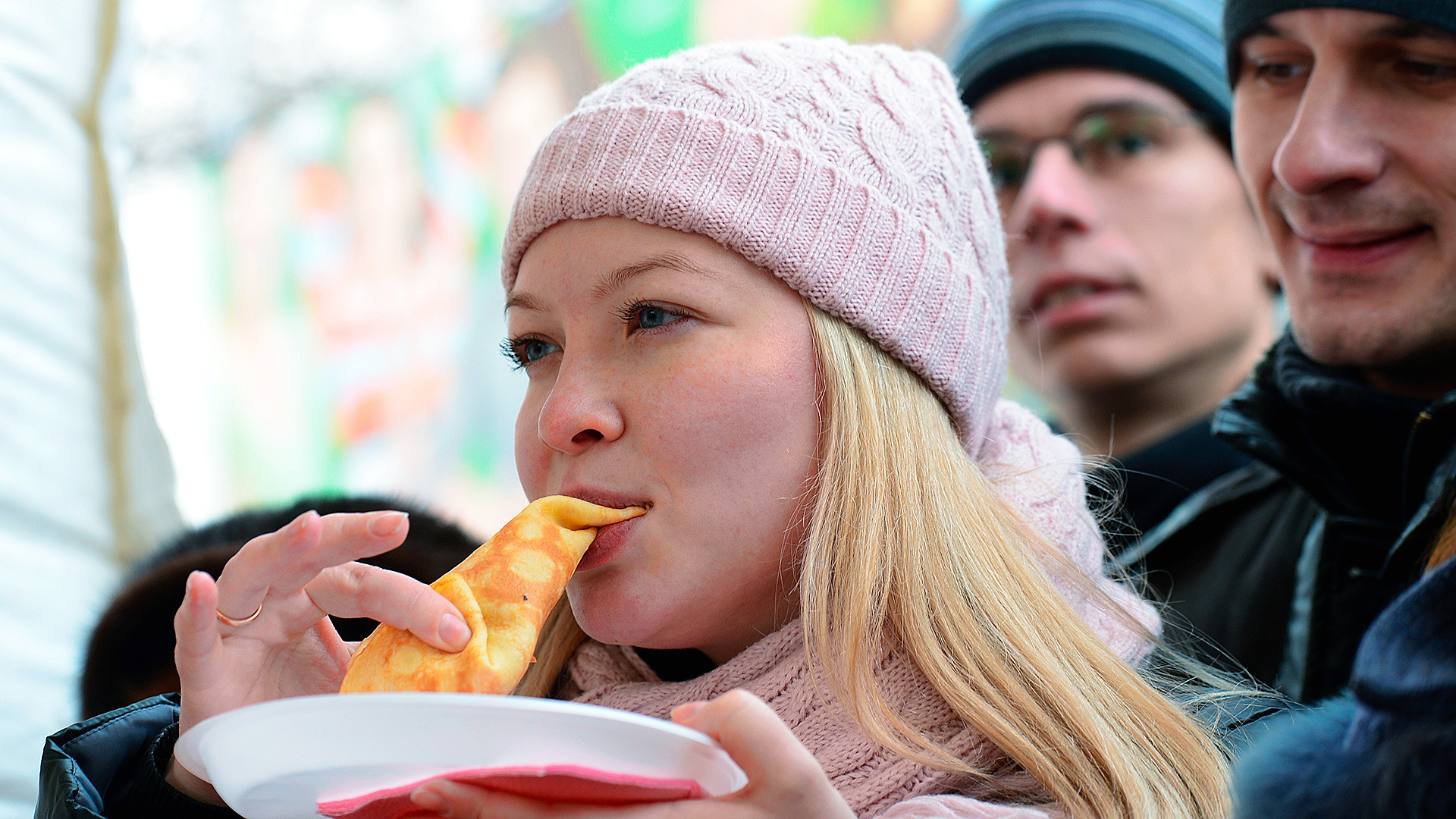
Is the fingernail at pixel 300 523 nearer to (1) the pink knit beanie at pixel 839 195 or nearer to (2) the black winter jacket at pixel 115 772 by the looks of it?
(2) the black winter jacket at pixel 115 772

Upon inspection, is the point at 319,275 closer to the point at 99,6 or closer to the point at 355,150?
the point at 355,150

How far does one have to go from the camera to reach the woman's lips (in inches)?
59.9

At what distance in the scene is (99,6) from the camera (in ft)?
8.68

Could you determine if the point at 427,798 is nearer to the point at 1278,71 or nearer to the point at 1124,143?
the point at 1278,71

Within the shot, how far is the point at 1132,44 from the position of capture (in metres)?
3.12

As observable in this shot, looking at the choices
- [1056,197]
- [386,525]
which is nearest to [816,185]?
[386,525]

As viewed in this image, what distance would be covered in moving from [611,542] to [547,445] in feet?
0.65

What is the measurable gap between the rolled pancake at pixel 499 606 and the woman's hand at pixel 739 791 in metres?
0.12

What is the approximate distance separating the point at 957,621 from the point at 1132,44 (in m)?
2.17

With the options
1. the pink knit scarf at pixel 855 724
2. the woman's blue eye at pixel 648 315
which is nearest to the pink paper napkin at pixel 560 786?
the pink knit scarf at pixel 855 724

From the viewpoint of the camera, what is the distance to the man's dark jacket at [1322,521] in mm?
1915

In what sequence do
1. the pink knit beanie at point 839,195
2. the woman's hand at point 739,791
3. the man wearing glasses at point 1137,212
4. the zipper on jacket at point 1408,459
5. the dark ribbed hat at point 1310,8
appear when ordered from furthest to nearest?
1. the man wearing glasses at point 1137,212
2. the zipper on jacket at point 1408,459
3. the dark ribbed hat at point 1310,8
4. the pink knit beanie at point 839,195
5. the woman's hand at point 739,791

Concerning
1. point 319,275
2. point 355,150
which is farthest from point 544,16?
point 319,275

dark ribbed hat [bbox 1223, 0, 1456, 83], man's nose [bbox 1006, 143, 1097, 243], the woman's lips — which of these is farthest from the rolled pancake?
man's nose [bbox 1006, 143, 1097, 243]
